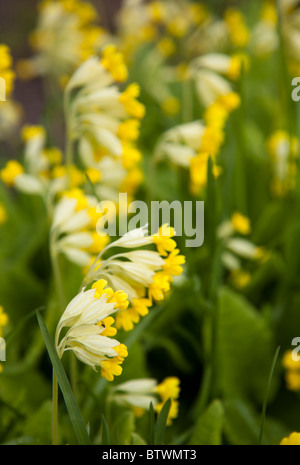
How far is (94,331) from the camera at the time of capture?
56 centimetres

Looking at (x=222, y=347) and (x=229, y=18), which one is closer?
(x=222, y=347)

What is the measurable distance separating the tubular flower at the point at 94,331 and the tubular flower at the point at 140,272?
0.05 metres

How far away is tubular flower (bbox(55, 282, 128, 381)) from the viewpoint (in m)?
0.55

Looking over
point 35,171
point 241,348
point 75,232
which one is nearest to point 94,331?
point 75,232

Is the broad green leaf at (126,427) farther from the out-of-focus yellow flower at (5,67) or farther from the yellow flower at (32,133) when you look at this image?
the yellow flower at (32,133)

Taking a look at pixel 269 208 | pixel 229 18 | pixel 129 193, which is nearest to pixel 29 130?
pixel 129 193

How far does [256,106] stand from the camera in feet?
5.89

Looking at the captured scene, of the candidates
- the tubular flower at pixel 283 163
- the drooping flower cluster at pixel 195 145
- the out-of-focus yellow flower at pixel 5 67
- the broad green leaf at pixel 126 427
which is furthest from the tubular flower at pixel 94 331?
the tubular flower at pixel 283 163

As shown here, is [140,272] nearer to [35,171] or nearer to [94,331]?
[94,331]

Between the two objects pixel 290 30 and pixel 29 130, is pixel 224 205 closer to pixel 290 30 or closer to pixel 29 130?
pixel 29 130

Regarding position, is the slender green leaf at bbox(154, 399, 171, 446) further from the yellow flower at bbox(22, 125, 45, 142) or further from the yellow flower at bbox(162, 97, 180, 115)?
the yellow flower at bbox(162, 97, 180, 115)

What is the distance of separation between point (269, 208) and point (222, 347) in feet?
1.31

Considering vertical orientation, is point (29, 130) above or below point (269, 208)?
above

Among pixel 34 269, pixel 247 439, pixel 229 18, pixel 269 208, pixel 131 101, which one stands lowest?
pixel 247 439
